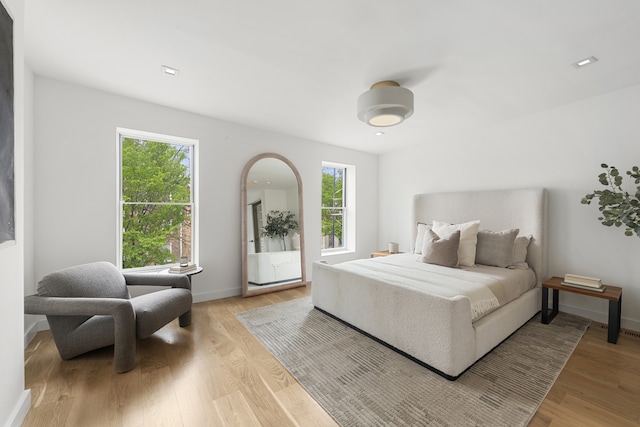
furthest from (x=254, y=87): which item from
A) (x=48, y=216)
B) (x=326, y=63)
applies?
(x=48, y=216)

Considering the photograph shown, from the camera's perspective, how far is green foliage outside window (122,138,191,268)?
306cm

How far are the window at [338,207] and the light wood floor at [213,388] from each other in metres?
2.83

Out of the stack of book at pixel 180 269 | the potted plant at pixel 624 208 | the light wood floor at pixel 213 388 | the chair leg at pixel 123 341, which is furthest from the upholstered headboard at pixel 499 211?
the chair leg at pixel 123 341

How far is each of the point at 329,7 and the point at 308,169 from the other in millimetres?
2872

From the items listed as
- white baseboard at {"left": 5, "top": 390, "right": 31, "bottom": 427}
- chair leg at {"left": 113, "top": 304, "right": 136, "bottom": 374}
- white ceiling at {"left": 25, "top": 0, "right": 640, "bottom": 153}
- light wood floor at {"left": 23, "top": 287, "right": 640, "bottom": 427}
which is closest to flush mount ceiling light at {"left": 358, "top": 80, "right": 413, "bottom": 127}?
white ceiling at {"left": 25, "top": 0, "right": 640, "bottom": 153}

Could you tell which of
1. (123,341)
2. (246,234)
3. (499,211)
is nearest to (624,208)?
(499,211)

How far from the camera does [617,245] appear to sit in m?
2.70

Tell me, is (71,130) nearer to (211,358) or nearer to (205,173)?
(205,173)

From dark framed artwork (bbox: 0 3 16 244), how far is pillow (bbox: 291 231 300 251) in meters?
3.05

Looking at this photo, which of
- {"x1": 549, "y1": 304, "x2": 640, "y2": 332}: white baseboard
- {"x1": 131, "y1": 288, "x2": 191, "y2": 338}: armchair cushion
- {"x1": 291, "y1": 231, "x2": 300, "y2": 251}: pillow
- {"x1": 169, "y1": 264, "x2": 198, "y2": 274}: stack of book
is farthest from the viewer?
{"x1": 291, "y1": 231, "x2": 300, "y2": 251}: pillow

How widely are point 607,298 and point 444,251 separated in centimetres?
137

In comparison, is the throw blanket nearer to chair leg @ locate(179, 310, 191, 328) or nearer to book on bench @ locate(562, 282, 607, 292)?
book on bench @ locate(562, 282, 607, 292)

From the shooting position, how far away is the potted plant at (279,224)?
392 centimetres

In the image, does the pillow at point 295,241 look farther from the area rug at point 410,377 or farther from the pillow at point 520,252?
the pillow at point 520,252
